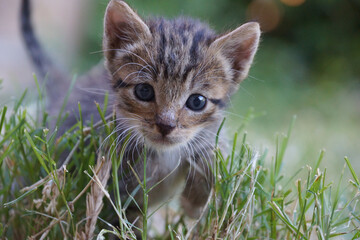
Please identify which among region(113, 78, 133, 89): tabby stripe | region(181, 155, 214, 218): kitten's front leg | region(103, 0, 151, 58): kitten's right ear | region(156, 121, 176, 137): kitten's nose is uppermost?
region(103, 0, 151, 58): kitten's right ear

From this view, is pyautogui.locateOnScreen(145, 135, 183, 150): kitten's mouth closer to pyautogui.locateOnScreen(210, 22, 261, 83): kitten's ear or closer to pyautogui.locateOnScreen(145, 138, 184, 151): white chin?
pyautogui.locateOnScreen(145, 138, 184, 151): white chin

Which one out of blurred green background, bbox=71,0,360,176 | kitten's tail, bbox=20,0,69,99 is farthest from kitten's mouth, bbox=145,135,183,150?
blurred green background, bbox=71,0,360,176

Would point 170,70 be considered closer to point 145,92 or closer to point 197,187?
point 145,92

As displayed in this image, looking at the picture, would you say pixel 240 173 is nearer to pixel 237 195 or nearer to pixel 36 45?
pixel 237 195

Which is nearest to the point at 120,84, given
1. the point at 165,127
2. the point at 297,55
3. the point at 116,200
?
the point at 165,127

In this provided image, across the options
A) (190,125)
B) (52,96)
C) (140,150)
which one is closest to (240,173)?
(190,125)

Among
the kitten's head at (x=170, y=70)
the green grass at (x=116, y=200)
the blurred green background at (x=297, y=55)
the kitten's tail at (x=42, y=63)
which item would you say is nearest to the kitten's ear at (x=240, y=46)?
the kitten's head at (x=170, y=70)

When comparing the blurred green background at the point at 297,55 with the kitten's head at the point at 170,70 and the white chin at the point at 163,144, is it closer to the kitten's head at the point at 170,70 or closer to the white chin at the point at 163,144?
the kitten's head at the point at 170,70

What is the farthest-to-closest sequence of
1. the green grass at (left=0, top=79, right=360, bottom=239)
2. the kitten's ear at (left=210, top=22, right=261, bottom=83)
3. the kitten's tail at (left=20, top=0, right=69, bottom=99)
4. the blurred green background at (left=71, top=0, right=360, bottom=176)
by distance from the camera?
the blurred green background at (left=71, top=0, right=360, bottom=176)
the kitten's tail at (left=20, top=0, right=69, bottom=99)
the kitten's ear at (left=210, top=22, right=261, bottom=83)
the green grass at (left=0, top=79, right=360, bottom=239)
